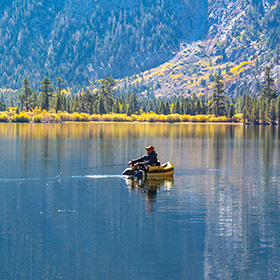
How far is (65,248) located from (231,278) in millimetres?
10758

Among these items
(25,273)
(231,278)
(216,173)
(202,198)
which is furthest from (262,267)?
(216,173)

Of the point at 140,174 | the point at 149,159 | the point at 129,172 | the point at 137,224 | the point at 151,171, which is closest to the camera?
the point at 137,224

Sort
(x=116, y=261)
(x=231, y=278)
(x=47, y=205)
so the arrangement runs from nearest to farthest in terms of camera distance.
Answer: (x=231, y=278) → (x=116, y=261) → (x=47, y=205)

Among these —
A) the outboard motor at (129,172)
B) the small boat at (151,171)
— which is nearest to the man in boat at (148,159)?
the small boat at (151,171)

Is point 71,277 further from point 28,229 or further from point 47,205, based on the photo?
point 47,205

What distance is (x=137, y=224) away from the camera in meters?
41.2

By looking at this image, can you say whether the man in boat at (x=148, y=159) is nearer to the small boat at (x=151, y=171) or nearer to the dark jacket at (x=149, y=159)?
the dark jacket at (x=149, y=159)

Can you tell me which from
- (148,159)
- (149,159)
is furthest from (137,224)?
(148,159)

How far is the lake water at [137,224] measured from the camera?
32.1 m

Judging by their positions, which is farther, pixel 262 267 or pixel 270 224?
pixel 270 224

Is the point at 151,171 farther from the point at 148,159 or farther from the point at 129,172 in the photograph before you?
the point at 129,172

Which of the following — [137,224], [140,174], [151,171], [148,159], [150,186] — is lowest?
[137,224]

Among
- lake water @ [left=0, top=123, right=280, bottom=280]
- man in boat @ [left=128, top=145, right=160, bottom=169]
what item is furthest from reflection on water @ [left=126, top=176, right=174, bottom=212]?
man in boat @ [left=128, top=145, right=160, bottom=169]

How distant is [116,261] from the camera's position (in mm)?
33031
